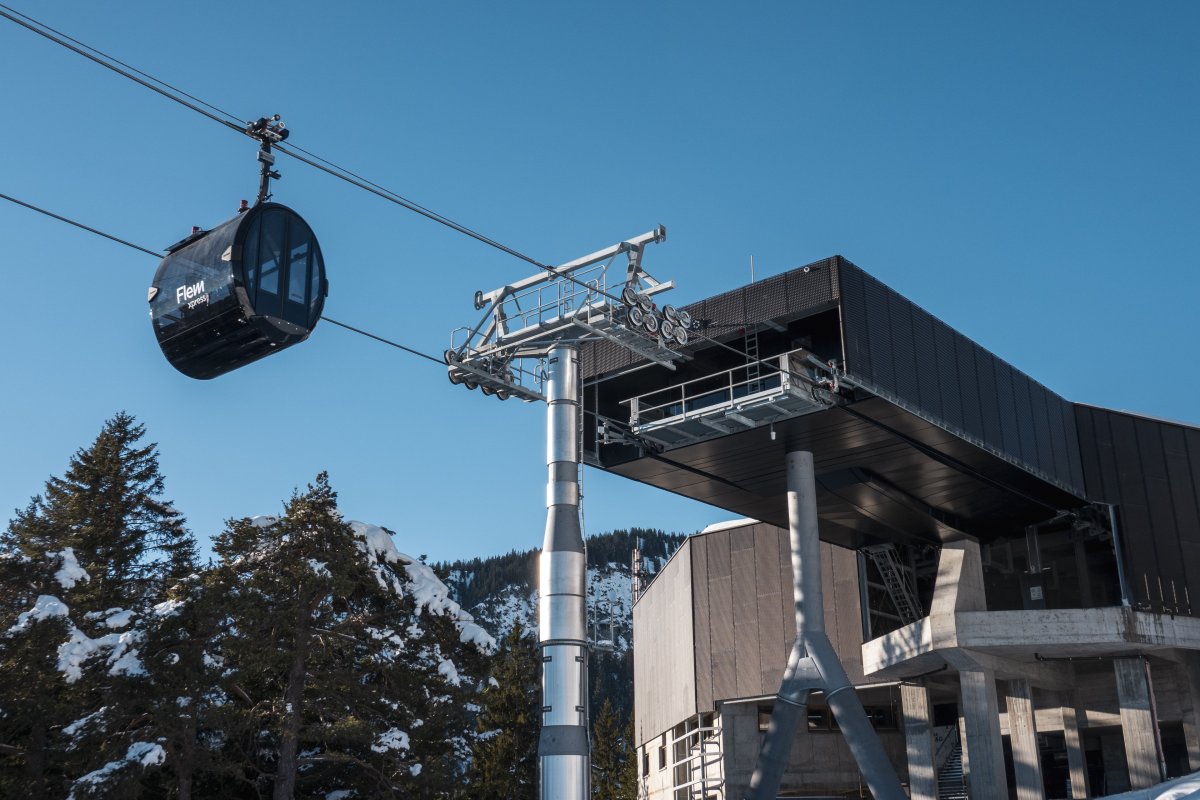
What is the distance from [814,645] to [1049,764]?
25.7m

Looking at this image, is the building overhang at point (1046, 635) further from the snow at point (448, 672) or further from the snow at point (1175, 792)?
the snow at point (448, 672)

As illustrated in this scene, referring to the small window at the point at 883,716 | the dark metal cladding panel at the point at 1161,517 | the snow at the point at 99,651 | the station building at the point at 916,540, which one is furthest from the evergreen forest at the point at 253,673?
the small window at the point at 883,716

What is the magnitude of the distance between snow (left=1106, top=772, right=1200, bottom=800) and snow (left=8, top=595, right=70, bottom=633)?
28010 mm

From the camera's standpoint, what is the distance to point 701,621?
178 feet

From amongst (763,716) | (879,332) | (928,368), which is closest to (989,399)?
(928,368)

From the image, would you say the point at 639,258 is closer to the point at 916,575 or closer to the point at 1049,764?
the point at 916,575

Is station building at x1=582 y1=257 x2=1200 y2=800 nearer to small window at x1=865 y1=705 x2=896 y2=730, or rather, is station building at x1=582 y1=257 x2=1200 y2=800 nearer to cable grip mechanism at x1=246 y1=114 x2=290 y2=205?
small window at x1=865 y1=705 x2=896 y2=730

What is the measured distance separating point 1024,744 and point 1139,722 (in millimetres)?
4246

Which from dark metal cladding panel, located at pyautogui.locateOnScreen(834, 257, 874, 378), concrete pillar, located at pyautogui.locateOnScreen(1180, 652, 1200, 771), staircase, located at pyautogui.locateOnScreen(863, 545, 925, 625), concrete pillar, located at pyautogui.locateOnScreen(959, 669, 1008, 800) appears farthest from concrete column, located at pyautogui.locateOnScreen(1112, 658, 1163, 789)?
dark metal cladding panel, located at pyautogui.locateOnScreen(834, 257, 874, 378)

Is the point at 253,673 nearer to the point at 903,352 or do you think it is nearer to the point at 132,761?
the point at 132,761

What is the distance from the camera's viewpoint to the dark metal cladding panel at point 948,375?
34.8 m

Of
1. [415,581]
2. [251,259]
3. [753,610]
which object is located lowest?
[415,581]

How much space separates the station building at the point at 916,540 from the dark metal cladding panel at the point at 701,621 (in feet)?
0.26

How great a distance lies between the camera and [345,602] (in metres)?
35.2
